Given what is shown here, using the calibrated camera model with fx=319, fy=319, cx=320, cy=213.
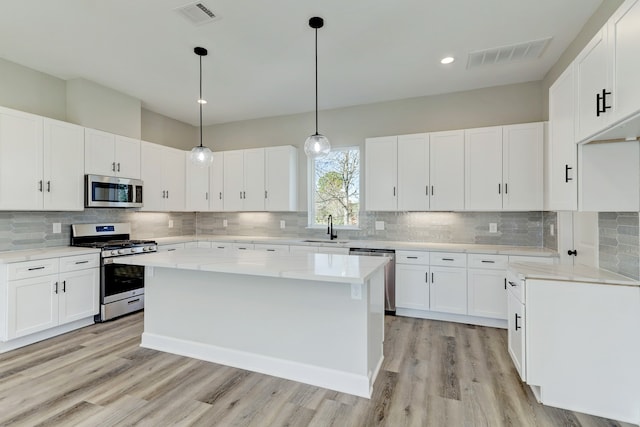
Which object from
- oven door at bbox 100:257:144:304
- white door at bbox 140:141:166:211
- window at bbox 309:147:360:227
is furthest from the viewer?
window at bbox 309:147:360:227

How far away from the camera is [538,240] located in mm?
3920

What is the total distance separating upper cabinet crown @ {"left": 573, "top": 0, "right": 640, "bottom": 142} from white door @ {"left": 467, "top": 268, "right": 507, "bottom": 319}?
189cm

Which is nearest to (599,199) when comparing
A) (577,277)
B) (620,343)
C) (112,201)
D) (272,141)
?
(577,277)

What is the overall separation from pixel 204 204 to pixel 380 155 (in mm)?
3044

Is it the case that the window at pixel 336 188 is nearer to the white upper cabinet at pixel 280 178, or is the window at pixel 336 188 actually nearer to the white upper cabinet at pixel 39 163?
the white upper cabinet at pixel 280 178

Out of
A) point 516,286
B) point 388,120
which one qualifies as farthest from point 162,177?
point 516,286

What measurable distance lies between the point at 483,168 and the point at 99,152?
474 centimetres

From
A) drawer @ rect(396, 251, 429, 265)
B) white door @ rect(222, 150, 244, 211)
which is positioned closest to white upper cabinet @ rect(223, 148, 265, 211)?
white door @ rect(222, 150, 244, 211)

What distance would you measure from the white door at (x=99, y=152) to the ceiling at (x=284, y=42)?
0.67 m

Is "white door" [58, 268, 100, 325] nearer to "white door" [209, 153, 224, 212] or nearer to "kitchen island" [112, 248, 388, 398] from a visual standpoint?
"kitchen island" [112, 248, 388, 398]

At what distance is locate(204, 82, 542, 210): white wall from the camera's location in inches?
159

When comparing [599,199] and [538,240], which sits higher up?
[599,199]

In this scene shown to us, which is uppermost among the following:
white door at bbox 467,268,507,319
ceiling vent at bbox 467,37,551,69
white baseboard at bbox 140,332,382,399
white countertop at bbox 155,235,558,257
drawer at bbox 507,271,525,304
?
ceiling vent at bbox 467,37,551,69

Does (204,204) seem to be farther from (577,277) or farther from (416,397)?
(577,277)
